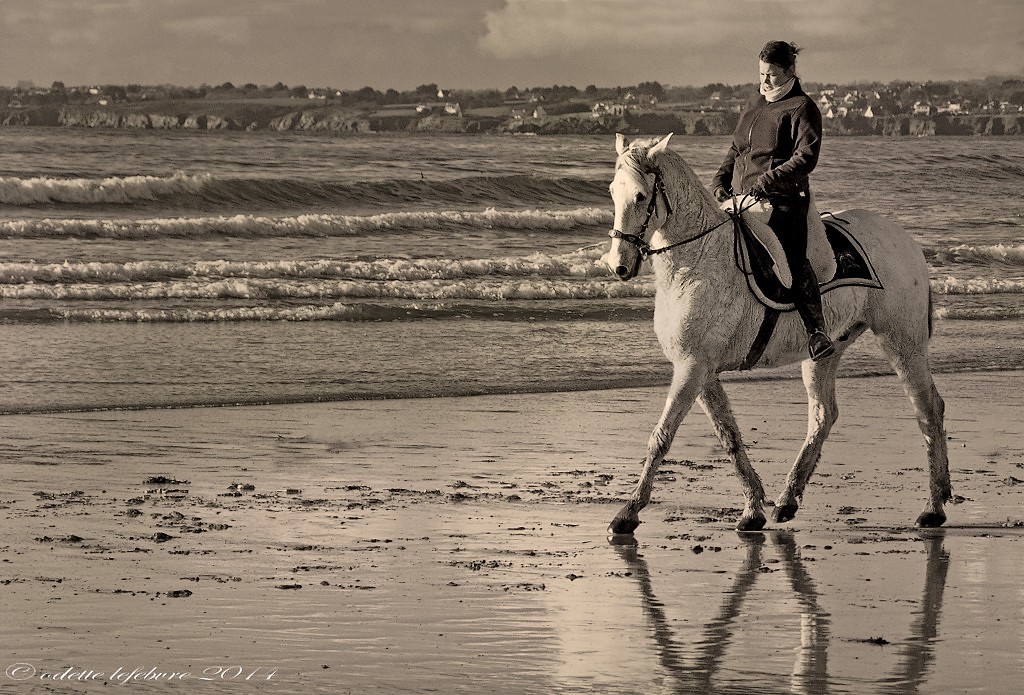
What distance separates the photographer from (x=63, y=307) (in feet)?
59.8

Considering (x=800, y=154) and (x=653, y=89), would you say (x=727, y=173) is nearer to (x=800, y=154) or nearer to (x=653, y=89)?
(x=800, y=154)

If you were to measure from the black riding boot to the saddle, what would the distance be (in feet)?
0.15

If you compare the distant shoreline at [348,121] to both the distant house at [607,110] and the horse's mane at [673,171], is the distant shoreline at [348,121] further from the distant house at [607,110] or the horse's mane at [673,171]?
the horse's mane at [673,171]

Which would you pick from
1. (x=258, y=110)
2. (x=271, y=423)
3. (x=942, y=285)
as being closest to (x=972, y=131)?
(x=258, y=110)

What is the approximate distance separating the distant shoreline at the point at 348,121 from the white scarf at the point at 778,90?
41133 millimetres

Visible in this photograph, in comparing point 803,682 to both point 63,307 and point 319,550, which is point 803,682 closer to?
point 319,550

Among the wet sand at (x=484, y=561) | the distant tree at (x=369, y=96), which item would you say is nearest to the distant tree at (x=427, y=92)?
the distant tree at (x=369, y=96)

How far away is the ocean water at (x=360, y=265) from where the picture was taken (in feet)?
46.4

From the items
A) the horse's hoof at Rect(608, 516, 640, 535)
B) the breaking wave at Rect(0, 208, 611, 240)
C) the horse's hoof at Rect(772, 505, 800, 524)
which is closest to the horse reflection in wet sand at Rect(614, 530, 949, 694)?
the horse's hoof at Rect(608, 516, 640, 535)

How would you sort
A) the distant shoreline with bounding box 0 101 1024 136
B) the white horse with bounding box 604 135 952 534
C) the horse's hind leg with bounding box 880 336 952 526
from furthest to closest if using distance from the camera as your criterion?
the distant shoreline with bounding box 0 101 1024 136 < the horse's hind leg with bounding box 880 336 952 526 < the white horse with bounding box 604 135 952 534

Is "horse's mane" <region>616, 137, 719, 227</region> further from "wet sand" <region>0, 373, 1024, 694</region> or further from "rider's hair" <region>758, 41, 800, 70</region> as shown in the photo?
"wet sand" <region>0, 373, 1024, 694</region>

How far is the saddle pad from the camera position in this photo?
7918mm

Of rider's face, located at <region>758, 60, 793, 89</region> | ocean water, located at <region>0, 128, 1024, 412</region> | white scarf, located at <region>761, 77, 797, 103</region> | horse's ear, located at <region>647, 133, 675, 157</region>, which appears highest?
rider's face, located at <region>758, 60, 793, 89</region>

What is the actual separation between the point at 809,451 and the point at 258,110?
157 ft
